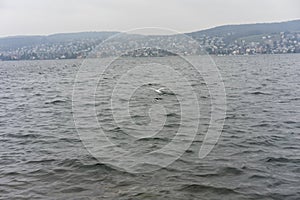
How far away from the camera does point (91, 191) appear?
388 inches

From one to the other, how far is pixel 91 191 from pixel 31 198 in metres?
1.54

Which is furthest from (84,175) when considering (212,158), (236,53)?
(236,53)

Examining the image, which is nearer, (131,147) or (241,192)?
(241,192)

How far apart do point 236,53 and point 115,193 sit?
645ft

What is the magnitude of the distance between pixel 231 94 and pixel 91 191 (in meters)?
22.6

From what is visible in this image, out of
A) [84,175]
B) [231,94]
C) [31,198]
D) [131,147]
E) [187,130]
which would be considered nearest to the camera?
[31,198]

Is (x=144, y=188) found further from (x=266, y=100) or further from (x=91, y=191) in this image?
(x=266, y=100)

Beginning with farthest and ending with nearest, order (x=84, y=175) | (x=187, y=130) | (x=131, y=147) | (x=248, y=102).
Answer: (x=248, y=102) → (x=187, y=130) → (x=131, y=147) → (x=84, y=175)

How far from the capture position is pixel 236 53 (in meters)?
→ 198

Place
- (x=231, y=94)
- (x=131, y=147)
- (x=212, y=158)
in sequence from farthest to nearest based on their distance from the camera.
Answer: (x=231, y=94) → (x=131, y=147) → (x=212, y=158)

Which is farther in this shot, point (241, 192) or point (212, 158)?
point (212, 158)

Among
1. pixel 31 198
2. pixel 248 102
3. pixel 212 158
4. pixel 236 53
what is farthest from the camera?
pixel 236 53

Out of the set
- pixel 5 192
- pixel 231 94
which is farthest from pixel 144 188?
pixel 231 94

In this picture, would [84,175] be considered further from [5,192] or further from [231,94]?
[231,94]
